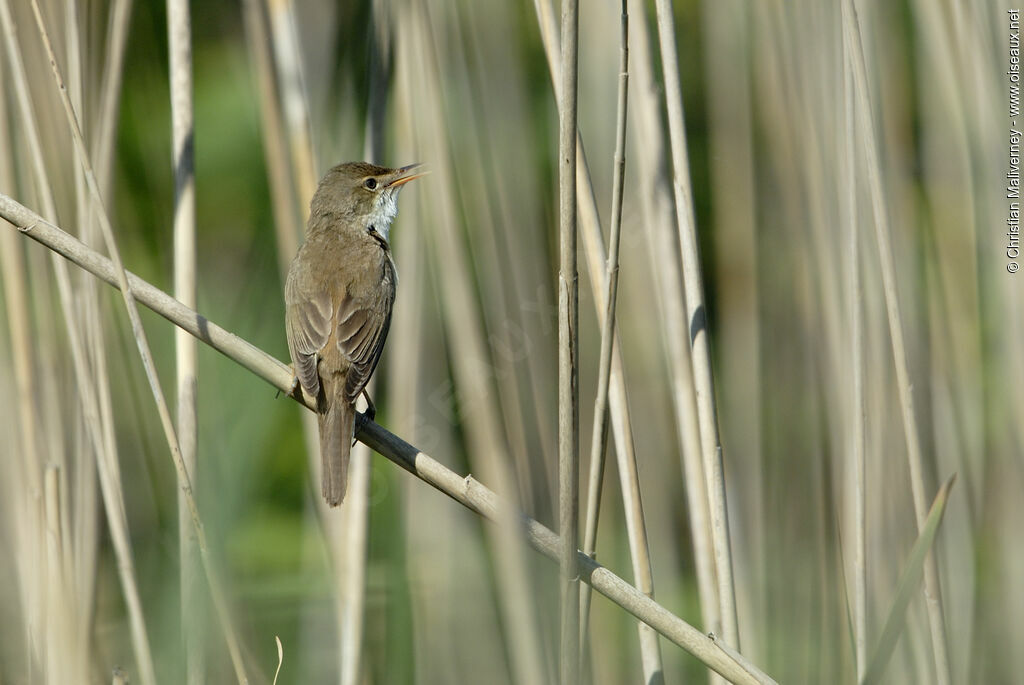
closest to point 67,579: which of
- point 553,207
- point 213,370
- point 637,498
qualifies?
point 213,370

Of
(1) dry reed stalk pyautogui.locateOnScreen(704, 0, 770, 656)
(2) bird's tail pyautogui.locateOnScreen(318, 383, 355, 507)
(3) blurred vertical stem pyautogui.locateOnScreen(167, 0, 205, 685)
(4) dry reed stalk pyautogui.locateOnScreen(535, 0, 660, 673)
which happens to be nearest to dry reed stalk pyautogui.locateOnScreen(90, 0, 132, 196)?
(3) blurred vertical stem pyautogui.locateOnScreen(167, 0, 205, 685)

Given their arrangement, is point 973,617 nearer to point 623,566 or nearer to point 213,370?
point 623,566

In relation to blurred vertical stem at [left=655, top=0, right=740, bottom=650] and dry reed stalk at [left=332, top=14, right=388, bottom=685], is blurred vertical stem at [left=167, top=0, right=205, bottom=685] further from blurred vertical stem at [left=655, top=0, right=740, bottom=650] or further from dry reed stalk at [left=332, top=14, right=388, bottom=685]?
blurred vertical stem at [left=655, top=0, right=740, bottom=650]

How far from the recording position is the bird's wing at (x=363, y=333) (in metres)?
2.68

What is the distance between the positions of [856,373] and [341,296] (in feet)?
5.05

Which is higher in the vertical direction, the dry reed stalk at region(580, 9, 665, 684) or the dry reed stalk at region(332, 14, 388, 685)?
the dry reed stalk at region(580, 9, 665, 684)

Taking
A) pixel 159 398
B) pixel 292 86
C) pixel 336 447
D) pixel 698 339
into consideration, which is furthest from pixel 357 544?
pixel 292 86

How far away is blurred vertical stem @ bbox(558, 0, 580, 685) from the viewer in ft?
5.52

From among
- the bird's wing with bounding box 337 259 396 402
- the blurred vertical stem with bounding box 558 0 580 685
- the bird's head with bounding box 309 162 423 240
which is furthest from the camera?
the bird's head with bounding box 309 162 423 240

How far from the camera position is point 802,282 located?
2.89 meters

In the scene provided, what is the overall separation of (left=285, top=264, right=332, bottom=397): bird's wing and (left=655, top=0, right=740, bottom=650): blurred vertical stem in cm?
108

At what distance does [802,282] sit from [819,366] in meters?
0.27

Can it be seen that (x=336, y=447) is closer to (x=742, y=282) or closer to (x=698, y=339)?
(x=698, y=339)

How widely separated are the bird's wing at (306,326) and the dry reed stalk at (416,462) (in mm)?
319
